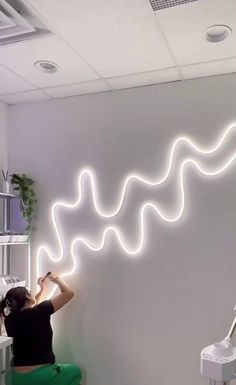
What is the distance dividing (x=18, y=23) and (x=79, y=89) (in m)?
0.93

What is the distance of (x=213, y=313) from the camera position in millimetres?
2438

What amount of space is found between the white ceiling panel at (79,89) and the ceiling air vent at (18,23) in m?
0.71

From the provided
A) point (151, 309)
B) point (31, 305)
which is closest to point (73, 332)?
point (31, 305)

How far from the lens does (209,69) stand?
2.46 metres

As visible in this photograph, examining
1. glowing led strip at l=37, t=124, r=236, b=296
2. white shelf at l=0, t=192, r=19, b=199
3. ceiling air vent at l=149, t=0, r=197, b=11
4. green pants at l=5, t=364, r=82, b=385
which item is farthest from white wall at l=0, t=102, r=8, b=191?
ceiling air vent at l=149, t=0, r=197, b=11

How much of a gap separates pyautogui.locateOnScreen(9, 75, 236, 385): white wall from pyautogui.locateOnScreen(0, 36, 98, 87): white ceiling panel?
336 mm

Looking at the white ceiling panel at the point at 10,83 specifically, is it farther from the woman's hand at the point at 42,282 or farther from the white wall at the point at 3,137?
the woman's hand at the point at 42,282

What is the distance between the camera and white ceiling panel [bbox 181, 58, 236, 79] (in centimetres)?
238

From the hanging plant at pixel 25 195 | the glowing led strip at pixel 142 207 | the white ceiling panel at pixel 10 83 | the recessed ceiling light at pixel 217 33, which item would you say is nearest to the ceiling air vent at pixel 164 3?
the recessed ceiling light at pixel 217 33

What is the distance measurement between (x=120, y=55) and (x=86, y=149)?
83 cm

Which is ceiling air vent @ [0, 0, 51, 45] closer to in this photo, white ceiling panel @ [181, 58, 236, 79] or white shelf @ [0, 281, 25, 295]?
white ceiling panel @ [181, 58, 236, 79]

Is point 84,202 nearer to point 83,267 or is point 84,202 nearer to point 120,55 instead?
point 83,267

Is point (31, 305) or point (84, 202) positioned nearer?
point (31, 305)

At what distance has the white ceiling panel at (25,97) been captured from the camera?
2.89 m
